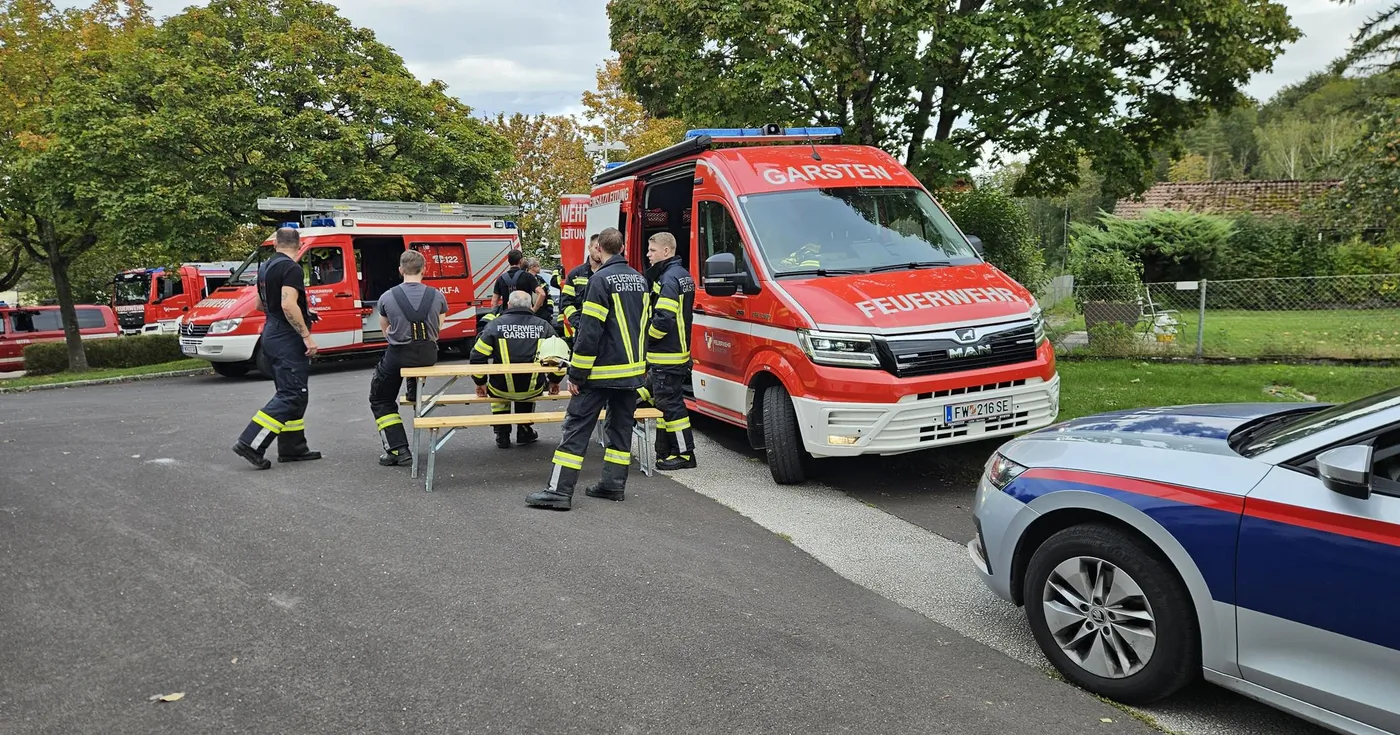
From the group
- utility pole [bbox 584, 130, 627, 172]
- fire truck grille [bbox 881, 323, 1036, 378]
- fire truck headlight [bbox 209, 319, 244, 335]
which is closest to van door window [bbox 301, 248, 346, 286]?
fire truck headlight [bbox 209, 319, 244, 335]

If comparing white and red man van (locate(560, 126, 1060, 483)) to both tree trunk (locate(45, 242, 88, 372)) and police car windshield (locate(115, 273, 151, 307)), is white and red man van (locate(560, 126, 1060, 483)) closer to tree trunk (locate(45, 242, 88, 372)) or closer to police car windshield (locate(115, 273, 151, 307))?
tree trunk (locate(45, 242, 88, 372))

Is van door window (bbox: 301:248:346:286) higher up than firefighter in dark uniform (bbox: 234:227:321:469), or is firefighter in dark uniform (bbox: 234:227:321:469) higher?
van door window (bbox: 301:248:346:286)

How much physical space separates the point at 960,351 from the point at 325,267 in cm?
1242

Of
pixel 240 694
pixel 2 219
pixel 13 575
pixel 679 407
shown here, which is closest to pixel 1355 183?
pixel 679 407

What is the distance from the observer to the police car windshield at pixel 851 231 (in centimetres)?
712

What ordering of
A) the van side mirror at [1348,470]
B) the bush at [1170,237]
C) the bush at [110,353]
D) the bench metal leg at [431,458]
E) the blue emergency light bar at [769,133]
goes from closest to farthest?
the van side mirror at [1348,470] < the bench metal leg at [431,458] < the blue emergency light bar at [769,133] < the bush at [110,353] < the bush at [1170,237]

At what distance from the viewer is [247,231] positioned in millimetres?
32938

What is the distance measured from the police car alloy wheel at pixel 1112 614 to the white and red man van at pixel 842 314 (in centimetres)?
247

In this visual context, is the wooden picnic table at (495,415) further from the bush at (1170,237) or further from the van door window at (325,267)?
the bush at (1170,237)

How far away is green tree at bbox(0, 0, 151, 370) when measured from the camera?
17281mm

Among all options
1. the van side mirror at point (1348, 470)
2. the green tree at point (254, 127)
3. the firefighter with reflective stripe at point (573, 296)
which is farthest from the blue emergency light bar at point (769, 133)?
the green tree at point (254, 127)

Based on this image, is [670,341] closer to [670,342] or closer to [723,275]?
[670,342]

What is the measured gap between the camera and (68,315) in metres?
19.6

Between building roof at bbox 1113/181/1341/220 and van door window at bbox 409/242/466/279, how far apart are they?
1015 inches
